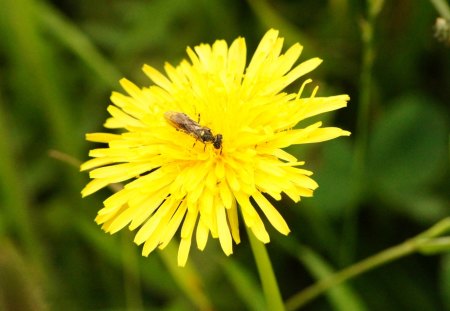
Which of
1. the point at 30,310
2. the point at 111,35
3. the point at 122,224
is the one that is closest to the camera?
the point at 122,224

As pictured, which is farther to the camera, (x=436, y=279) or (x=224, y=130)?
(x=436, y=279)

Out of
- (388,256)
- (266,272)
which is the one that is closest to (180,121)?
(266,272)

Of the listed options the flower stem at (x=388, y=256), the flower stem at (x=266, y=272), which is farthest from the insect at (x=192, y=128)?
the flower stem at (x=388, y=256)

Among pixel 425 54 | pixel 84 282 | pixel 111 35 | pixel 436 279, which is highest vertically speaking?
pixel 111 35

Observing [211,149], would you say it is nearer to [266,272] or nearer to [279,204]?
[266,272]

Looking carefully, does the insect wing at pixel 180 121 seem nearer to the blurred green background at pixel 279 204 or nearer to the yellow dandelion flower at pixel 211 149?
the yellow dandelion flower at pixel 211 149

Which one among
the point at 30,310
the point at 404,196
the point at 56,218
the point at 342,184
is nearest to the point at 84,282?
the point at 56,218

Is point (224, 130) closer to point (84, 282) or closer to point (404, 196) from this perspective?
point (404, 196)
